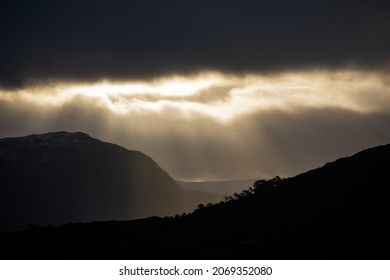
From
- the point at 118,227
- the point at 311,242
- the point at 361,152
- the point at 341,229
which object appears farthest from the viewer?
the point at 361,152

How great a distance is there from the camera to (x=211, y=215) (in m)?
79.2

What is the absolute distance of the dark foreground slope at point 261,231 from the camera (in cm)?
5175

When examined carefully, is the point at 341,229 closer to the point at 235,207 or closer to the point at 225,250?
the point at 225,250

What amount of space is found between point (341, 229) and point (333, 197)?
1517cm

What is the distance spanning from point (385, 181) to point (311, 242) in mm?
26239

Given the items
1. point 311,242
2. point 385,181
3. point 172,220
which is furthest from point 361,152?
point 311,242

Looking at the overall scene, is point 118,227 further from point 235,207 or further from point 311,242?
point 311,242

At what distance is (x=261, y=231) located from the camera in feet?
204

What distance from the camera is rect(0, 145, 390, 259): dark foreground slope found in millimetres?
51750

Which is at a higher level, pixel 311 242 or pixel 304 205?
pixel 304 205

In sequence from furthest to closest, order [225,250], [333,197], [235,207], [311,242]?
1. [235,207]
2. [333,197]
3. [311,242]
4. [225,250]

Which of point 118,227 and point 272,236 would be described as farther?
point 118,227

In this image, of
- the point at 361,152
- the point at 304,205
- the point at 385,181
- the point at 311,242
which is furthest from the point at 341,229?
the point at 361,152
